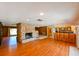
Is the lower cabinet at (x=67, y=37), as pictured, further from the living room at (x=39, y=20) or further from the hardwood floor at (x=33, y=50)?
the hardwood floor at (x=33, y=50)

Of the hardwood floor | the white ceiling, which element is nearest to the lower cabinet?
the hardwood floor

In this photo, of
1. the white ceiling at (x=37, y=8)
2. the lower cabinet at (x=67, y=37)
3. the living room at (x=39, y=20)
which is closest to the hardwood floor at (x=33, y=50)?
the living room at (x=39, y=20)

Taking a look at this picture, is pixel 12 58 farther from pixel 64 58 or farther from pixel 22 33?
pixel 22 33

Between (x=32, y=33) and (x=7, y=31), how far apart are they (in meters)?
6.08

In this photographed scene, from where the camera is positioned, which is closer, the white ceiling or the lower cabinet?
the white ceiling

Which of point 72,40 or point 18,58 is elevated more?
point 18,58

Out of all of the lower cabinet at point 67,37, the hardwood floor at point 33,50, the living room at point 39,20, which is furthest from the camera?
the lower cabinet at point 67,37

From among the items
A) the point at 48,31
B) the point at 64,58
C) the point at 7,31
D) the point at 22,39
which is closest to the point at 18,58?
the point at 64,58

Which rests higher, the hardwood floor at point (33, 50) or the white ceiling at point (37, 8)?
the white ceiling at point (37, 8)

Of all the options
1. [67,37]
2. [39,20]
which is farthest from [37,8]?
[67,37]

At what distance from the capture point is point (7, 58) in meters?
1.27

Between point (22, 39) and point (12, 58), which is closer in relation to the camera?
point (12, 58)

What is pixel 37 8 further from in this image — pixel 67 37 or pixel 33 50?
pixel 67 37

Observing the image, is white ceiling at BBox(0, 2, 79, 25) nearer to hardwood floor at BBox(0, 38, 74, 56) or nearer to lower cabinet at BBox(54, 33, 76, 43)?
hardwood floor at BBox(0, 38, 74, 56)
